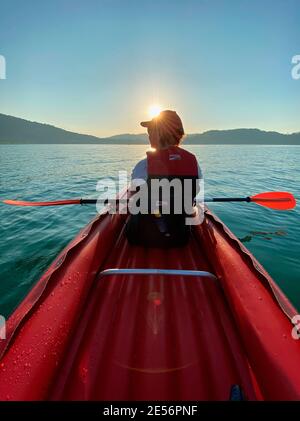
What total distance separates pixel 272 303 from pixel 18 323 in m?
1.91

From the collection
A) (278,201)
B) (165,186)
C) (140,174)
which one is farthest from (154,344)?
(278,201)

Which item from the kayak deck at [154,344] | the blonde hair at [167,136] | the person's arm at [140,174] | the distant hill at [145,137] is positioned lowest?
the kayak deck at [154,344]

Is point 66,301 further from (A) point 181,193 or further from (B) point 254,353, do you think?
(A) point 181,193

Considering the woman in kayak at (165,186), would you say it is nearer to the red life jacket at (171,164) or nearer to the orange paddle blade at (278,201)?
the red life jacket at (171,164)

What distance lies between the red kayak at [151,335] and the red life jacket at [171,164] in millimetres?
1089

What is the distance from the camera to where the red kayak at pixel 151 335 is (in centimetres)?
132

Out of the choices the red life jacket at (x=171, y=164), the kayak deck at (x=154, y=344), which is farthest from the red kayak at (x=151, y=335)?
the red life jacket at (x=171, y=164)

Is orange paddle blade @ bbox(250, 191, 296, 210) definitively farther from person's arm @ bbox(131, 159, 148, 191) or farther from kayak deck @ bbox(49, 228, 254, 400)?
kayak deck @ bbox(49, 228, 254, 400)

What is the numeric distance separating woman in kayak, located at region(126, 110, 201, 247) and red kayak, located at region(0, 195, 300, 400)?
1.77ft

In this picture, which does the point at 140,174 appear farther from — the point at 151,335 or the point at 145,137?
the point at 145,137

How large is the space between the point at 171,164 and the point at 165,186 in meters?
0.30

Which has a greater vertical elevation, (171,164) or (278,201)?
(171,164)

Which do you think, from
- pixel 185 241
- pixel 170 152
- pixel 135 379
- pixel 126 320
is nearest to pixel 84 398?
pixel 135 379

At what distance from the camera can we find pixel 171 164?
2.79 metres
